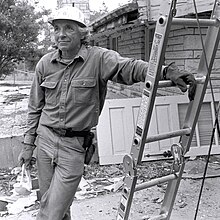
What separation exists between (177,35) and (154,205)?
3885 millimetres

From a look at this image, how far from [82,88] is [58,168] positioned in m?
0.68

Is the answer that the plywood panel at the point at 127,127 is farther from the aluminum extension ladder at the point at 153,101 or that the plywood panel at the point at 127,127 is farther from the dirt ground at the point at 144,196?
the aluminum extension ladder at the point at 153,101

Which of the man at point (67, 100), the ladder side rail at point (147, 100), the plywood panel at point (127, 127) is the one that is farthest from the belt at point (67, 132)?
the plywood panel at point (127, 127)

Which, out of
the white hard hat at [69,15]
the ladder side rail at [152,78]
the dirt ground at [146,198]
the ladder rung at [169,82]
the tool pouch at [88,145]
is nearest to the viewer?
the ladder side rail at [152,78]

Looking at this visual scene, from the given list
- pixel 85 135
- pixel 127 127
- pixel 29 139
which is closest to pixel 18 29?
pixel 127 127

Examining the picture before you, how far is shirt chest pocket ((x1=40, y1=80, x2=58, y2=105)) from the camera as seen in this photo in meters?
3.03

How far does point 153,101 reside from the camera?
2027 mm

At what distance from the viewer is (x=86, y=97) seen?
2979 millimetres

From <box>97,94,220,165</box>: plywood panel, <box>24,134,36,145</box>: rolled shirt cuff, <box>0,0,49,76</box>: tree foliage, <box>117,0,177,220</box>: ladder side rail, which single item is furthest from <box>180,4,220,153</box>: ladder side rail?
<box>0,0,49,76</box>: tree foliage

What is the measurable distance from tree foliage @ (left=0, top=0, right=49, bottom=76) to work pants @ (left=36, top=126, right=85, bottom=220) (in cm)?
1766

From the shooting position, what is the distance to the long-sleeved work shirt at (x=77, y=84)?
2.95 m

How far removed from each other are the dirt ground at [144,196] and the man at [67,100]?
3.66 ft

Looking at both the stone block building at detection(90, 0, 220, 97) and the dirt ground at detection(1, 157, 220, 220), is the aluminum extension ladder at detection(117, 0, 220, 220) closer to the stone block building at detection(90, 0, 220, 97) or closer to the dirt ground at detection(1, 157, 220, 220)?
the dirt ground at detection(1, 157, 220, 220)

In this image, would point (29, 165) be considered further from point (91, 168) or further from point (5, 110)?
point (5, 110)
